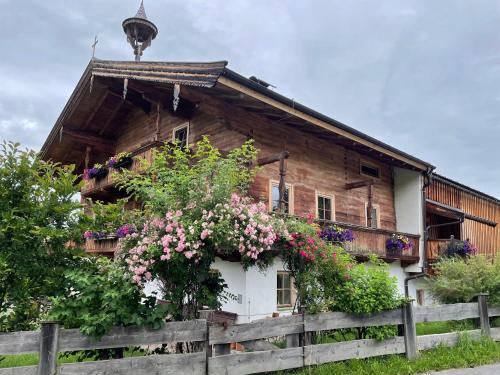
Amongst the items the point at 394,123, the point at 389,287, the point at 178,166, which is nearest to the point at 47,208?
the point at 178,166

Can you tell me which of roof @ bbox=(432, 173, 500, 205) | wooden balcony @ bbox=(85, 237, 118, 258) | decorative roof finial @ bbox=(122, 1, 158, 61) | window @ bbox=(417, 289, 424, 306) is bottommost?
window @ bbox=(417, 289, 424, 306)

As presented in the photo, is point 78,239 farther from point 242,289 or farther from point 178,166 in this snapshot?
point 242,289

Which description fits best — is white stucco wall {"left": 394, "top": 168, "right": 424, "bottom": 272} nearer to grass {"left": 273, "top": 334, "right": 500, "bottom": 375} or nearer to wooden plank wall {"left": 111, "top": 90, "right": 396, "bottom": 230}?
wooden plank wall {"left": 111, "top": 90, "right": 396, "bottom": 230}

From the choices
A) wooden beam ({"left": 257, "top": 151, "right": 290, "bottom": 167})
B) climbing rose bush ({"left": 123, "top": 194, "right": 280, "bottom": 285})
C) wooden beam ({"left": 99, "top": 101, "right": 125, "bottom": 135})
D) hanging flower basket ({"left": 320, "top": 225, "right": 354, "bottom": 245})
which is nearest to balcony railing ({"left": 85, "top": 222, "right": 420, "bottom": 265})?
hanging flower basket ({"left": 320, "top": 225, "right": 354, "bottom": 245})

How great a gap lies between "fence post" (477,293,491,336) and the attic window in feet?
27.7

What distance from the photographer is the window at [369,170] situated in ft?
56.4

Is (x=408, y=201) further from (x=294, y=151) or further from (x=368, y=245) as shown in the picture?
(x=294, y=151)

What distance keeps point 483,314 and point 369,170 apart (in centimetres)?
910

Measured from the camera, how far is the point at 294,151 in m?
14.5

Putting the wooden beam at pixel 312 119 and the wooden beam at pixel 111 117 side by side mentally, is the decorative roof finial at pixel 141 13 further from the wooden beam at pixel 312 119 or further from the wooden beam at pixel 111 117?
the wooden beam at pixel 312 119

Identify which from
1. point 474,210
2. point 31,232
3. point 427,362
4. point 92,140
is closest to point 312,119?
point 427,362

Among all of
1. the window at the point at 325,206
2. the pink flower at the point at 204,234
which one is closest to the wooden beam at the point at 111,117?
the window at the point at 325,206

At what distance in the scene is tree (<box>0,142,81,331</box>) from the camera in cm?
559

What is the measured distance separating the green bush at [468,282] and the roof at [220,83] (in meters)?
5.30
